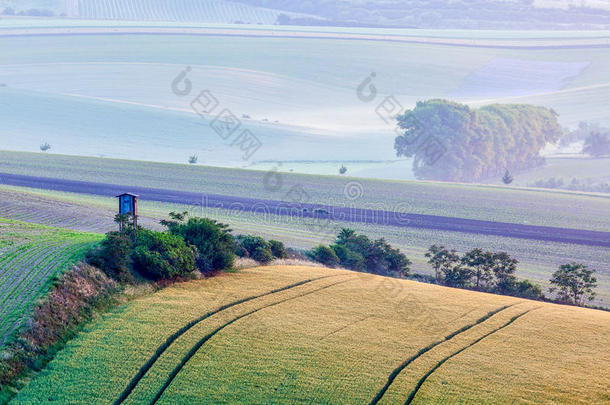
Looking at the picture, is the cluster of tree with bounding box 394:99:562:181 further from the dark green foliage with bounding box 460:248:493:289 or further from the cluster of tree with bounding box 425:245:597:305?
the cluster of tree with bounding box 425:245:597:305

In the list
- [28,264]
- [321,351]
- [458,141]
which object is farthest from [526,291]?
[458,141]

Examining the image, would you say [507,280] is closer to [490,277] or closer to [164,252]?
[490,277]

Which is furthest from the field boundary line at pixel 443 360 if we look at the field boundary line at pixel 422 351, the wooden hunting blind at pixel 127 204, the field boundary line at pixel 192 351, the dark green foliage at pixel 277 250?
the wooden hunting blind at pixel 127 204

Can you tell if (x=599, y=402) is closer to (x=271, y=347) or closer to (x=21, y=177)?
(x=271, y=347)

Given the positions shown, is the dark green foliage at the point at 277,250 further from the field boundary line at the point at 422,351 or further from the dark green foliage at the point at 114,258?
the field boundary line at the point at 422,351

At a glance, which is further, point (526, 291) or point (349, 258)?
point (349, 258)

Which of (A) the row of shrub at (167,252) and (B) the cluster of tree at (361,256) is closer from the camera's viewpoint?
(A) the row of shrub at (167,252)
